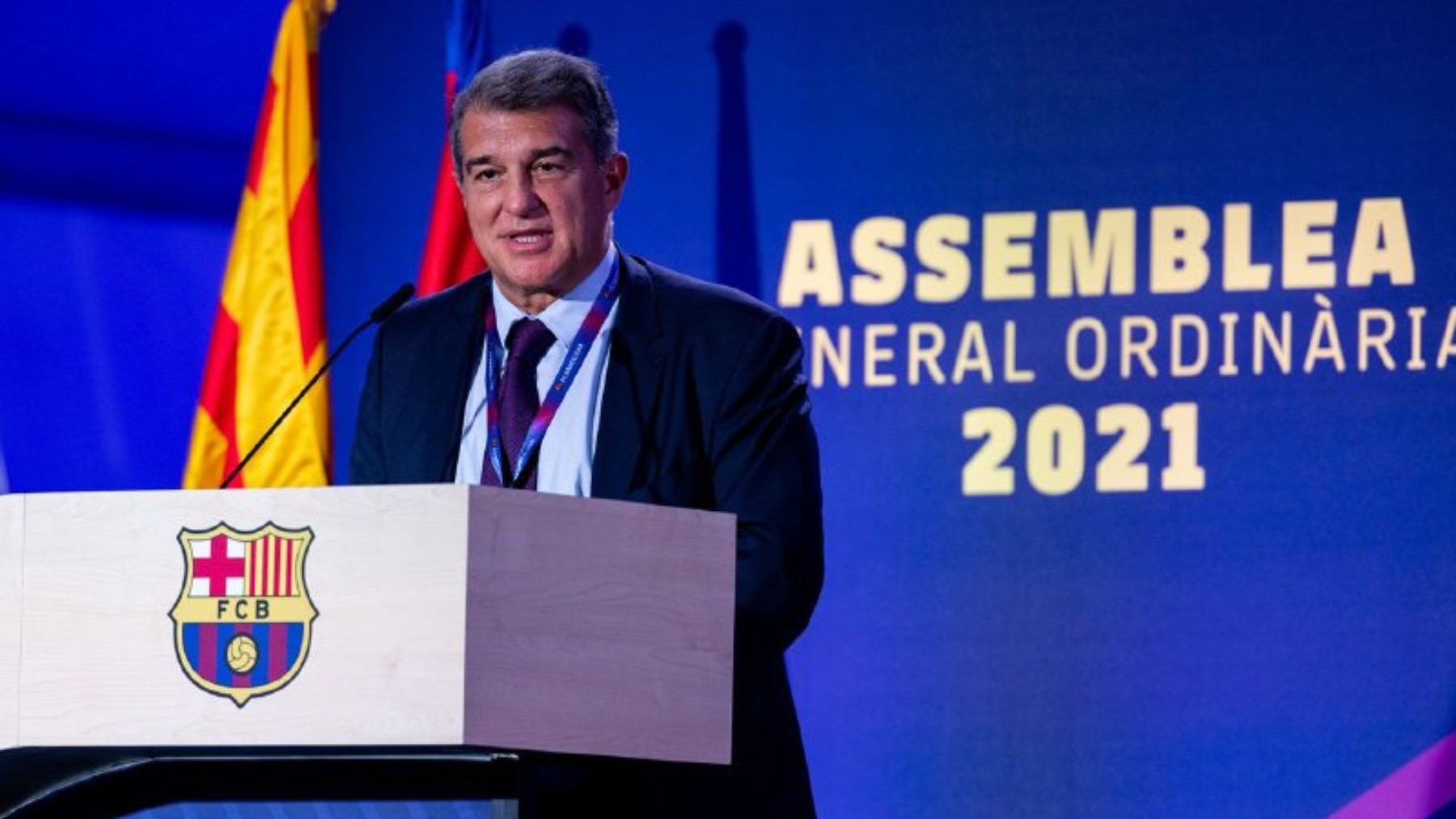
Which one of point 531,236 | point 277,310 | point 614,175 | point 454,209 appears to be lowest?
point 531,236

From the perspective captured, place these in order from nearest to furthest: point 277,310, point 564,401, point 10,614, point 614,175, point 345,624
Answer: point 345,624
point 10,614
point 564,401
point 614,175
point 277,310

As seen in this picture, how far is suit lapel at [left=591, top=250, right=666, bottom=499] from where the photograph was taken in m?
2.67

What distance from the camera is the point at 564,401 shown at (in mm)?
2713

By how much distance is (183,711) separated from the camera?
→ 218 cm

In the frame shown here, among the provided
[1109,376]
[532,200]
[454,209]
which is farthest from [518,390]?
[454,209]

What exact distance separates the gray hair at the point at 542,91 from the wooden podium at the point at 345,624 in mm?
753

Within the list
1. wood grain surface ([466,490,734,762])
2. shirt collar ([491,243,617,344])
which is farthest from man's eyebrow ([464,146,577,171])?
wood grain surface ([466,490,734,762])

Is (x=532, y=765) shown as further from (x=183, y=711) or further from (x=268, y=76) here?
(x=268, y=76)

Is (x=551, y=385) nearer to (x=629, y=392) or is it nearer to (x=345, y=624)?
(x=629, y=392)

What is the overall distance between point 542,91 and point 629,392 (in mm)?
399

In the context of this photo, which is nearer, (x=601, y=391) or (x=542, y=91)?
(x=601, y=391)

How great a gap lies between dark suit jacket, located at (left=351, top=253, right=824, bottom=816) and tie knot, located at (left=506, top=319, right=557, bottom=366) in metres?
0.06

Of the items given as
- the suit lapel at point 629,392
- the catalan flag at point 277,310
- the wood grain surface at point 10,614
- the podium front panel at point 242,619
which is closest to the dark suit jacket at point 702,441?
the suit lapel at point 629,392

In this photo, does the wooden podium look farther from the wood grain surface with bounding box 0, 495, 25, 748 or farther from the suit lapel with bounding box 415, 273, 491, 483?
the suit lapel with bounding box 415, 273, 491, 483
